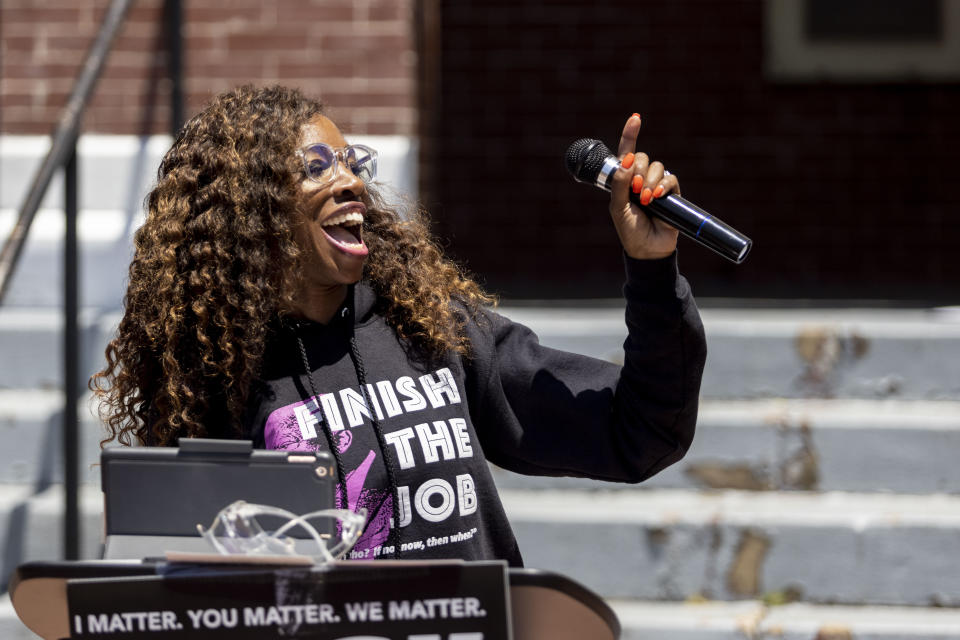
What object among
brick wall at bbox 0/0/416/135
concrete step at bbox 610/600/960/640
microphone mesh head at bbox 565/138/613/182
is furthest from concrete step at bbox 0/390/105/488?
microphone mesh head at bbox 565/138/613/182

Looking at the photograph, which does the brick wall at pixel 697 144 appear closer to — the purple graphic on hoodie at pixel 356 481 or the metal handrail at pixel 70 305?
the metal handrail at pixel 70 305

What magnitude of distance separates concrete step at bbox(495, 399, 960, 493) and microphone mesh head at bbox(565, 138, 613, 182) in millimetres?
2063

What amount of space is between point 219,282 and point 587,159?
0.69m

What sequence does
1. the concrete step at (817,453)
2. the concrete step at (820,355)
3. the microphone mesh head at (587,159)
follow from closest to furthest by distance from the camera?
the microphone mesh head at (587,159) < the concrete step at (817,453) < the concrete step at (820,355)

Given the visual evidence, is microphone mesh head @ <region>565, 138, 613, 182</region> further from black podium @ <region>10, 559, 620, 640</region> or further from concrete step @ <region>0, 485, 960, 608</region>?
concrete step @ <region>0, 485, 960, 608</region>

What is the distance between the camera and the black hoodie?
1.93m

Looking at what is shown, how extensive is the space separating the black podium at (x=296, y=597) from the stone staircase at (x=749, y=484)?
2.32 meters

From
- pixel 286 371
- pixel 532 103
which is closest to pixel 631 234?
pixel 286 371

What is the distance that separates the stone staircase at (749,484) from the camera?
12.2ft

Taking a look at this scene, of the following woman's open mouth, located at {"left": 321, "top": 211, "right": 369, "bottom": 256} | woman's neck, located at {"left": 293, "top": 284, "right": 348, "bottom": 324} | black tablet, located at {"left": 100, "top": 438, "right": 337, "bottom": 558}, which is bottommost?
black tablet, located at {"left": 100, "top": 438, "right": 337, "bottom": 558}

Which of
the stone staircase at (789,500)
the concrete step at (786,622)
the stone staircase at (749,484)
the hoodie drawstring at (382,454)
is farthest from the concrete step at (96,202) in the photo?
the hoodie drawstring at (382,454)

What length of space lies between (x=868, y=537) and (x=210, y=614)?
9.28 ft

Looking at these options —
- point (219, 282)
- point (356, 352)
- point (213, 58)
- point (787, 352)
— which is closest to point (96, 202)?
point (213, 58)

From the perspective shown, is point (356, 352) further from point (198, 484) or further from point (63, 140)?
point (63, 140)
